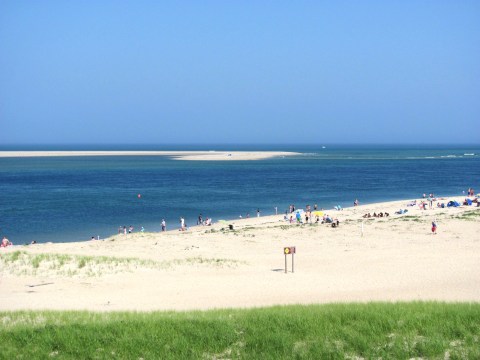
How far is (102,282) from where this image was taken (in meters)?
19.2

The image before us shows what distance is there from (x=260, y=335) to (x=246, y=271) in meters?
11.3

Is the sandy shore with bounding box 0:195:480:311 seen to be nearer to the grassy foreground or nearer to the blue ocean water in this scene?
the grassy foreground

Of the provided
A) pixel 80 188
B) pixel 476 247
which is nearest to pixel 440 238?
pixel 476 247

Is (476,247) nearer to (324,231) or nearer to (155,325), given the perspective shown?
(324,231)

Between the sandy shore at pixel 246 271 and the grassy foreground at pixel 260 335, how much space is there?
3.77 m

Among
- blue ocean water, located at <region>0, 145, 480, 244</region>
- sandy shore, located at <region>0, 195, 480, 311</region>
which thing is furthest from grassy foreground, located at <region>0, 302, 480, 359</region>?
blue ocean water, located at <region>0, 145, 480, 244</region>

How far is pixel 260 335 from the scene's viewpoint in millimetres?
10367

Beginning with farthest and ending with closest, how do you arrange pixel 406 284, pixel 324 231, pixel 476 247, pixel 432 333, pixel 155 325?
pixel 324 231, pixel 476 247, pixel 406 284, pixel 155 325, pixel 432 333

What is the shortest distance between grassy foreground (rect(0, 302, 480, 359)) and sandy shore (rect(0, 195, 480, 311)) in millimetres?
3771

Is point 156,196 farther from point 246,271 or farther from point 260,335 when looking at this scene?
point 260,335

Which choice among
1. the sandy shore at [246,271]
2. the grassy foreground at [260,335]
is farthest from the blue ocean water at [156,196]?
the grassy foreground at [260,335]

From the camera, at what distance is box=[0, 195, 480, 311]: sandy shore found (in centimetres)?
1650

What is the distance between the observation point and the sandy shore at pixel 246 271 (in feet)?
54.1

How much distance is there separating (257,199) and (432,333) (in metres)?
48.8
